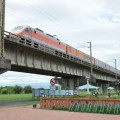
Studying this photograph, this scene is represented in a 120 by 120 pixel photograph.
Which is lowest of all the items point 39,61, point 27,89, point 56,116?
point 27,89

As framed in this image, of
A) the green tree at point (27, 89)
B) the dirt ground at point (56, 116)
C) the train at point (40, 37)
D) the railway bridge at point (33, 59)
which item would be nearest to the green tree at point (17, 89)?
the green tree at point (27, 89)

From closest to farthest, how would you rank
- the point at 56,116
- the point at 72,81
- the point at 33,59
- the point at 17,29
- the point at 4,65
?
the point at 56,116 < the point at 4,65 < the point at 33,59 < the point at 17,29 < the point at 72,81

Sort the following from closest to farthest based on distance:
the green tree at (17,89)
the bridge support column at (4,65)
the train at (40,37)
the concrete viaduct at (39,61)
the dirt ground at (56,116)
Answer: the dirt ground at (56,116)
the bridge support column at (4,65)
the concrete viaduct at (39,61)
the train at (40,37)
the green tree at (17,89)

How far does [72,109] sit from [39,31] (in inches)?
957

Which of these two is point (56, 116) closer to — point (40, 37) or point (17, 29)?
point (17, 29)

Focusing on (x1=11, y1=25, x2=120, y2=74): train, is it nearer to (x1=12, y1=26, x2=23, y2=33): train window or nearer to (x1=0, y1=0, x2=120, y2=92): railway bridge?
(x1=12, y1=26, x2=23, y2=33): train window

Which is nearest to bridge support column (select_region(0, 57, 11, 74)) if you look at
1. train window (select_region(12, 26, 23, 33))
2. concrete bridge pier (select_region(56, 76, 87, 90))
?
train window (select_region(12, 26, 23, 33))

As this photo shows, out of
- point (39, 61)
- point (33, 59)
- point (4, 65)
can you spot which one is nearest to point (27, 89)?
point (39, 61)

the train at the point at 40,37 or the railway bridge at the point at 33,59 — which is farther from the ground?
the train at the point at 40,37

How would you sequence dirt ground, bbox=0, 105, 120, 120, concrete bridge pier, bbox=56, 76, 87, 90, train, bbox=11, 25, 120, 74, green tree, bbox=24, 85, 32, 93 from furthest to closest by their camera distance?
green tree, bbox=24, 85, 32, 93 < concrete bridge pier, bbox=56, 76, 87, 90 < train, bbox=11, 25, 120, 74 < dirt ground, bbox=0, 105, 120, 120

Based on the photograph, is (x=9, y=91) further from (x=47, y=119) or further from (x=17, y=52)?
(x=47, y=119)

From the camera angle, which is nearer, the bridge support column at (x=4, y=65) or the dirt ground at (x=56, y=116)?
the dirt ground at (x=56, y=116)

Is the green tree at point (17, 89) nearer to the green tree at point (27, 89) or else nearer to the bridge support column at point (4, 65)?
the green tree at point (27, 89)

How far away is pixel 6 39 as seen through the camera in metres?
31.3
